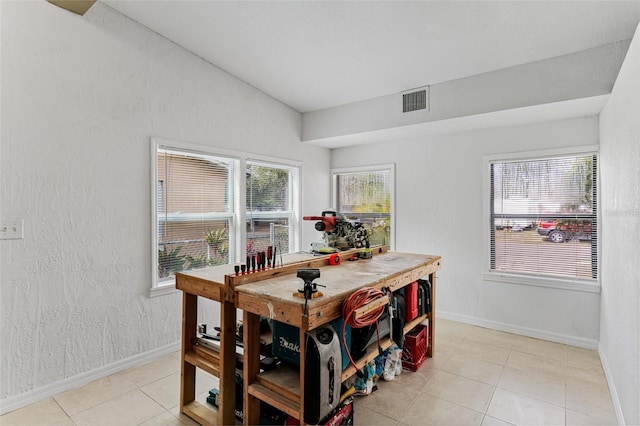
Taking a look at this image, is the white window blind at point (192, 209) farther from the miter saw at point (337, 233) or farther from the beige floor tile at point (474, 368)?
the beige floor tile at point (474, 368)

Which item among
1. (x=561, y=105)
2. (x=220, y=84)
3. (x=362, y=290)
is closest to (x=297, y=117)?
(x=220, y=84)

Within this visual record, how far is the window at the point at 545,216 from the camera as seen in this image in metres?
3.27

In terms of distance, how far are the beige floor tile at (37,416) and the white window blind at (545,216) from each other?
13.7 feet

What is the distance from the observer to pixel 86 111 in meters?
2.56

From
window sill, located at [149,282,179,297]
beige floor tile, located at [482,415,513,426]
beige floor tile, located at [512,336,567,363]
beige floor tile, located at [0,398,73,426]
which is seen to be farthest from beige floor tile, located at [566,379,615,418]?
beige floor tile, located at [0,398,73,426]

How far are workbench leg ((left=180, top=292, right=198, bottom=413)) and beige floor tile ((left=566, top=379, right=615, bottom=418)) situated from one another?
264 centimetres

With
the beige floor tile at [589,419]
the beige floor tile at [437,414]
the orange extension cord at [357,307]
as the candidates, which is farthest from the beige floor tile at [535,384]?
the orange extension cord at [357,307]

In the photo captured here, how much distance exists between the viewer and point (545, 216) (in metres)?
3.47

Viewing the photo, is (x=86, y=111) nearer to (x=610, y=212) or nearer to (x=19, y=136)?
(x=19, y=136)

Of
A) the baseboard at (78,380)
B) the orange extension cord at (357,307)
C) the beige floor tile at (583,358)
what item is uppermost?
the orange extension cord at (357,307)

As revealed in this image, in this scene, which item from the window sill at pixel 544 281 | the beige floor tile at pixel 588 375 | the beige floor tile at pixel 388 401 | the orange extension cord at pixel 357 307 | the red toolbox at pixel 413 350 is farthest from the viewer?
the window sill at pixel 544 281

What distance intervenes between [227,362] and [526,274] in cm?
330

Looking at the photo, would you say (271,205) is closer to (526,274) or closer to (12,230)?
(12,230)

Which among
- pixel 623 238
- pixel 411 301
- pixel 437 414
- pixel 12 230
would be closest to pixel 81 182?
pixel 12 230
